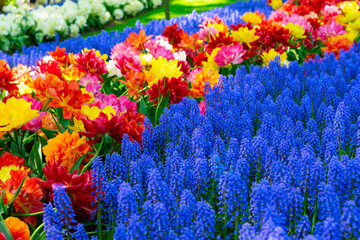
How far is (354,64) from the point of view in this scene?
3.24 m

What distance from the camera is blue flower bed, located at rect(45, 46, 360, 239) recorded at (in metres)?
1.13

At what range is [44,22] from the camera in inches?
332

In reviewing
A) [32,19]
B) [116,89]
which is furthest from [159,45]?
[32,19]

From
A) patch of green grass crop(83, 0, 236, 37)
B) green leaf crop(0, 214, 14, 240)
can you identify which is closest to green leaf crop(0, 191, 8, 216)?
green leaf crop(0, 214, 14, 240)

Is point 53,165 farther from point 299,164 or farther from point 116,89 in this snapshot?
point 116,89

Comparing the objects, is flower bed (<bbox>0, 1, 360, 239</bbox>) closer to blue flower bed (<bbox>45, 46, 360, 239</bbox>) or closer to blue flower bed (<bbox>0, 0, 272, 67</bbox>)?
blue flower bed (<bbox>45, 46, 360, 239</bbox>)

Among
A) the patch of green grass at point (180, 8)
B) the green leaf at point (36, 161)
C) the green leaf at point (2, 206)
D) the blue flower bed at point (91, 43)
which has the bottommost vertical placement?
the patch of green grass at point (180, 8)

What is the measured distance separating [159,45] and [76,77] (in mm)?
907

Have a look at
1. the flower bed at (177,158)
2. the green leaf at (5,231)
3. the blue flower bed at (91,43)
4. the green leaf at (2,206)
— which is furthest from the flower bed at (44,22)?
the green leaf at (5,231)

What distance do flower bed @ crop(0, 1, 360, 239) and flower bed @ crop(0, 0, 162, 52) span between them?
5.20 meters

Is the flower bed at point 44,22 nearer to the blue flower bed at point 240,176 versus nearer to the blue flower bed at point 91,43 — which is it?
the blue flower bed at point 91,43

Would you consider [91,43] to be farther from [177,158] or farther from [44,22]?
[177,158]

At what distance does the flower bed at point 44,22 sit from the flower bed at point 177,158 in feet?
17.1

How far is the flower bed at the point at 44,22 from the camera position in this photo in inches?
318
